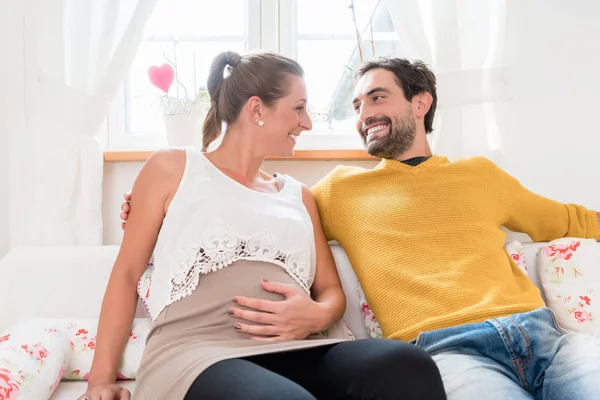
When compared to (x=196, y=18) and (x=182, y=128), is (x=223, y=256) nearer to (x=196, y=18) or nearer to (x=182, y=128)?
(x=182, y=128)

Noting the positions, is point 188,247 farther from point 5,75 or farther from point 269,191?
point 5,75

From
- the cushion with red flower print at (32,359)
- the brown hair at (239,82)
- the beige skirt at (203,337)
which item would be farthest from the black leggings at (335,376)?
the brown hair at (239,82)

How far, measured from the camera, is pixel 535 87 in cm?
227

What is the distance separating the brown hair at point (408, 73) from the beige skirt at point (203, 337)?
30.3 inches

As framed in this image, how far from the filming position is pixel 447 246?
5.50 ft

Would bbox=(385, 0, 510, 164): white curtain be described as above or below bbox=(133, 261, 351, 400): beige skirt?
above

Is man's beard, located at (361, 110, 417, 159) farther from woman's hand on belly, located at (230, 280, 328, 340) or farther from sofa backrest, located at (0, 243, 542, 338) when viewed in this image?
woman's hand on belly, located at (230, 280, 328, 340)

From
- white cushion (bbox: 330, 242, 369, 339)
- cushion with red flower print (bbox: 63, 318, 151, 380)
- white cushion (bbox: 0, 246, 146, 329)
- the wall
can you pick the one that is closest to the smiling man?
white cushion (bbox: 330, 242, 369, 339)

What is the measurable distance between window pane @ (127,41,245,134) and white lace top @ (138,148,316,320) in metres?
0.98

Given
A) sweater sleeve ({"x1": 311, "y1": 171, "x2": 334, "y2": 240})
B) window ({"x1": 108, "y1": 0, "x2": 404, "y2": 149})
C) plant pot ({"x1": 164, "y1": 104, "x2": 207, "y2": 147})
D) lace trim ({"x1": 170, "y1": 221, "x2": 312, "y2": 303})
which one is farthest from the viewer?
window ({"x1": 108, "y1": 0, "x2": 404, "y2": 149})

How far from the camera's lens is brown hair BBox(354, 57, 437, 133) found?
193cm

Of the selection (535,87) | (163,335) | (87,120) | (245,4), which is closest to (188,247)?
(163,335)

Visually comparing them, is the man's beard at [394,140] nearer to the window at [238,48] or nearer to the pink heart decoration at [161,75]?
the window at [238,48]

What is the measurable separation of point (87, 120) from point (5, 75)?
35 cm
